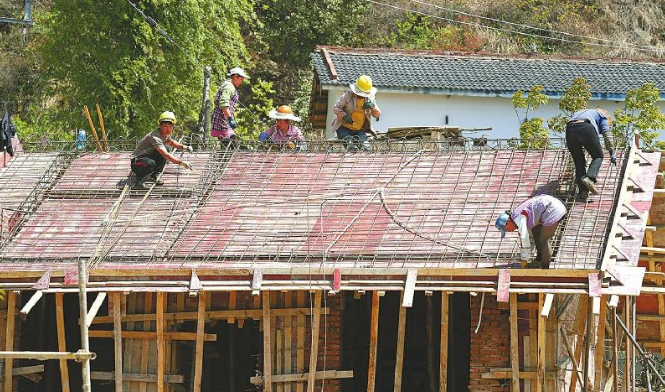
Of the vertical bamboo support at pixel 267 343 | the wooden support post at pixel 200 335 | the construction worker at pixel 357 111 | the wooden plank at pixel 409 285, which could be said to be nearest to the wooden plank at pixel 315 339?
the vertical bamboo support at pixel 267 343

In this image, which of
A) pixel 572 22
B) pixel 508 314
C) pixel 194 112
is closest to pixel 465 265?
pixel 508 314

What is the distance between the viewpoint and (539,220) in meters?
16.8

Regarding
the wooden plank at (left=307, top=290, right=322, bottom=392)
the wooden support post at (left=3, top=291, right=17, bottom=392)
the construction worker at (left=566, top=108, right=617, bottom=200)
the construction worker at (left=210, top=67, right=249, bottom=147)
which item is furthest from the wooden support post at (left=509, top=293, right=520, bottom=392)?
the construction worker at (left=210, top=67, right=249, bottom=147)

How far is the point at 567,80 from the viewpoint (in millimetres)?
33188

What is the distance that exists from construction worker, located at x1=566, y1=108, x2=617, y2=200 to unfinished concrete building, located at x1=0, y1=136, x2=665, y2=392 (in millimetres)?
318

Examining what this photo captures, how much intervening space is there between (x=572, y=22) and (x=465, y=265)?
25366mm

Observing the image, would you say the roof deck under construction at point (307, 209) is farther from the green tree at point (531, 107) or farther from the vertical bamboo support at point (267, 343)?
the green tree at point (531, 107)

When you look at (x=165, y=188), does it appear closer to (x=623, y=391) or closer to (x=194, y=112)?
(x=623, y=391)

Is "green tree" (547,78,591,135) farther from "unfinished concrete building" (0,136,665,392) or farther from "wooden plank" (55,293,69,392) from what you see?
"wooden plank" (55,293,69,392)

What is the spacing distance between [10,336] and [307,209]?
14.3 feet

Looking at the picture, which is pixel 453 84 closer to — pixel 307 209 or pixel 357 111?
pixel 357 111

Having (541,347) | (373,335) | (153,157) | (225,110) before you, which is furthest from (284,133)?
(541,347)

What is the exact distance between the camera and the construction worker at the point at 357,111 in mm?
21953

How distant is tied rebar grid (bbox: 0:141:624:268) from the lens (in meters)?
18.2
